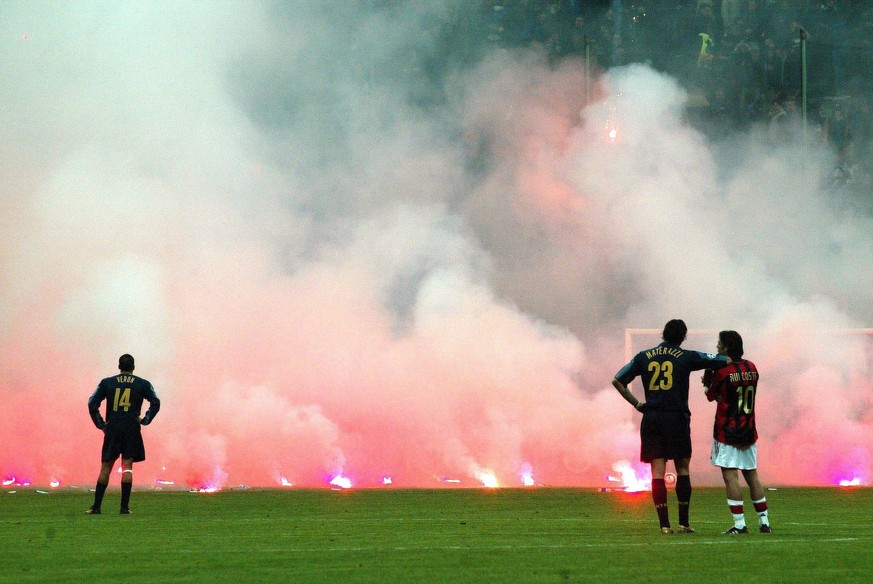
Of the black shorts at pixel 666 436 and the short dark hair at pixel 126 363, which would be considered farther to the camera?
the short dark hair at pixel 126 363

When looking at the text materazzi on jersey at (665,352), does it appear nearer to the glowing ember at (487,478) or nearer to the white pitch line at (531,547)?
the white pitch line at (531,547)

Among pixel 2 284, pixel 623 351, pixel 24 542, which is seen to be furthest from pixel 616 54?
pixel 24 542

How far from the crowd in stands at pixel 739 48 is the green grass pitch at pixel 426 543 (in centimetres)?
920

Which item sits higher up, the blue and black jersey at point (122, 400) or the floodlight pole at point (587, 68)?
the floodlight pole at point (587, 68)

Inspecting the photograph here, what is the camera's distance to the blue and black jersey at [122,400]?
12617 millimetres

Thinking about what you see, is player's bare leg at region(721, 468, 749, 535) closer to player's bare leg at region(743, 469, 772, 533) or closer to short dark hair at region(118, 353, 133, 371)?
player's bare leg at region(743, 469, 772, 533)

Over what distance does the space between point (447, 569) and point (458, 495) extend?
8.17m

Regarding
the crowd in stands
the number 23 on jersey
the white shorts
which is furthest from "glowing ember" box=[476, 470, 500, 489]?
the number 23 on jersey

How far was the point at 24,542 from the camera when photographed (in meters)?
8.79

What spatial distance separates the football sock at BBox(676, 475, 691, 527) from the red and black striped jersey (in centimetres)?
45

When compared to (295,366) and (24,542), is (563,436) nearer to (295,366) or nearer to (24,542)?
(295,366)

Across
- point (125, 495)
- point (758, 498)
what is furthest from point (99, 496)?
point (758, 498)

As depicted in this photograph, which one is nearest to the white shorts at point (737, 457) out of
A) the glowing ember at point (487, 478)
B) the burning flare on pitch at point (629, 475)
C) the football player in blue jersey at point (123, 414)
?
the football player in blue jersey at point (123, 414)

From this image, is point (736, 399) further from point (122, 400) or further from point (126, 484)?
point (122, 400)
